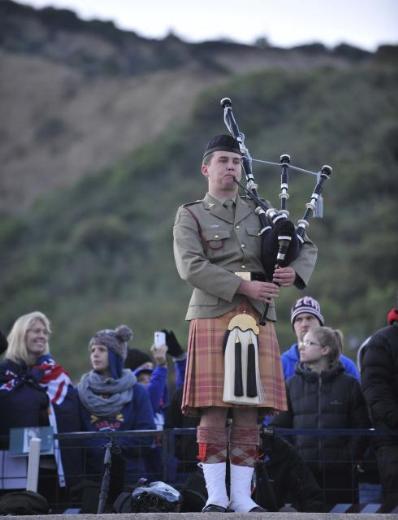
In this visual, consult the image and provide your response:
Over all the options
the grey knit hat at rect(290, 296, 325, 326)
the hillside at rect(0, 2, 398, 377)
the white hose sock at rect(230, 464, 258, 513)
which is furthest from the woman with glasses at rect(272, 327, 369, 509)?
the hillside at rect(0, 2, 398, 377)

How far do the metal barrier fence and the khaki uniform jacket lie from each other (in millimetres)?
1353

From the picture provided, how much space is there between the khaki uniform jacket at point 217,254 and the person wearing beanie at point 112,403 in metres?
1.79

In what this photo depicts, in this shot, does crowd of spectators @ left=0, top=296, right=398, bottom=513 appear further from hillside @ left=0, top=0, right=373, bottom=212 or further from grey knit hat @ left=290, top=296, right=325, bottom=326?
hillside @ left=0, top=0, right=373, bottom=212

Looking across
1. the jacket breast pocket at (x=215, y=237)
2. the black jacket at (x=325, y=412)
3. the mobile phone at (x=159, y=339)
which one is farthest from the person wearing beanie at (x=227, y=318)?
the mobile phone at (x=159, y=339)

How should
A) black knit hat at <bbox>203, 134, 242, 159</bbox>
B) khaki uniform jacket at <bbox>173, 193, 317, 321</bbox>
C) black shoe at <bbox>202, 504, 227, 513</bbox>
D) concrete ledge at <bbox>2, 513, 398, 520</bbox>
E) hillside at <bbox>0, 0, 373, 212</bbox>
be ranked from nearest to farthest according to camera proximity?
1. concrete ledge at <bbox>2, 513, 398, 520</bbox>
2. black shoe at <bbox>202, 504, 227, 513</bbox>
3. khaki uniform jacket at <bbox>173, 193, 317, 321</bbox>
4. black knit hat at <bbox>203, 134, 242, 159</bbox>
5. hillside at <bbox>0, 0, 373, 212</bbox>

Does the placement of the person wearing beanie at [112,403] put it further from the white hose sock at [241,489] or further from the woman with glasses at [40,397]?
the white hose sock at [241,489]

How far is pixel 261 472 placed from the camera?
6.63 metres

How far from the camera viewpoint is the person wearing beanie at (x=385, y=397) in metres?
6.98

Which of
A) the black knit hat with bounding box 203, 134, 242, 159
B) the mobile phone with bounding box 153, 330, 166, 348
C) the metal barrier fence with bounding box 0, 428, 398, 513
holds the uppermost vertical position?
the black knit hat with bounding box 203, 134, 242, 159

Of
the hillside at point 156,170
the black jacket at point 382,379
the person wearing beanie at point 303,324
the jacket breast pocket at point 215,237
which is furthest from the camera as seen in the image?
the hillside at point 156,170

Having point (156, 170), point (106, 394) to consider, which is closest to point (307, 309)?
point (106, 394)

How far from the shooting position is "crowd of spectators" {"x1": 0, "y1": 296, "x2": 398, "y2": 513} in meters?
6.96

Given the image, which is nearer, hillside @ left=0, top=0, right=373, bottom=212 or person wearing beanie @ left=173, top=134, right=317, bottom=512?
person wearing beanie @ left=173, top=134, right=317, bottom=512

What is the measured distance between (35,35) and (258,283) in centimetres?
6347
